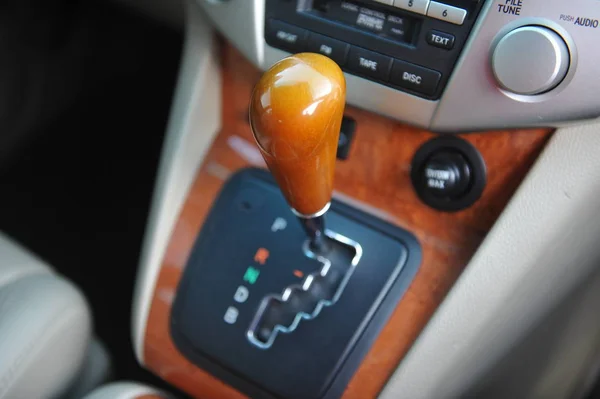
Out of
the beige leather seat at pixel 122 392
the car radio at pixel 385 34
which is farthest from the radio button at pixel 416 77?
the beige leather seat at pixel 122 392

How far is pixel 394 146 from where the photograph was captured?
548mm

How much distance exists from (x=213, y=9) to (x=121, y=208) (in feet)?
2.49

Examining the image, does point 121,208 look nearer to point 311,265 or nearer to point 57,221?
point 57,221

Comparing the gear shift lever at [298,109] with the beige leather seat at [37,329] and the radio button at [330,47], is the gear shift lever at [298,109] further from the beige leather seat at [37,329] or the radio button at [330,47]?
the beige leather seat at [37,329]

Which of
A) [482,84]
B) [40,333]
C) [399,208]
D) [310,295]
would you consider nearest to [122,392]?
[40,333]

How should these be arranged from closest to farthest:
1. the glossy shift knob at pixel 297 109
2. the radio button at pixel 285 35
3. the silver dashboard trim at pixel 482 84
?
the glossy shift knob at pixel 297 109 < the silver dashboard trim at pixel 482 84 < the radio button at pixel 285 35

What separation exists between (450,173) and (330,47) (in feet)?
0.49

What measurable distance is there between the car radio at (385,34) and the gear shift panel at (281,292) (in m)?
0.15

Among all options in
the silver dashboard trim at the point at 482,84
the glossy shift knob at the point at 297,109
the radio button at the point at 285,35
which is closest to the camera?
the glossy shift knob at the point at 297,109

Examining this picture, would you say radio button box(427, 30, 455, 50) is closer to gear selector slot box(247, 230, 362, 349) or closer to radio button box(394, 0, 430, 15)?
radio button box(394, 0, 430, 15)

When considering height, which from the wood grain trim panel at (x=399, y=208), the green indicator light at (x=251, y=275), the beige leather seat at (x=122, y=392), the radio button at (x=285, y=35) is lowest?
the beige leather seat at (x=122, y=392)

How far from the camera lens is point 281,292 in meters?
0.58

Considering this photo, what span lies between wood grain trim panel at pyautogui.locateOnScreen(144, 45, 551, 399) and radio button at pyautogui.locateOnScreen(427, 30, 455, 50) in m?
0.09

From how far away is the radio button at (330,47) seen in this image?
1.64ft
